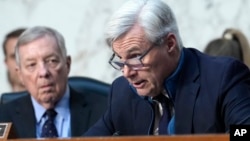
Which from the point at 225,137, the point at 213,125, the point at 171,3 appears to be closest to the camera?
the point at 225,137

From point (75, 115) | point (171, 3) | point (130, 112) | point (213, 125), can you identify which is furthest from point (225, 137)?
point (171, 3)

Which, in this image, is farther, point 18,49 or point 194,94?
point 18,49

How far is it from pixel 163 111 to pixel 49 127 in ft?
3.06

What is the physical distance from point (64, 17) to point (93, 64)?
0.96 feet

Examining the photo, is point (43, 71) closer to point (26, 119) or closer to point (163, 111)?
point (26, 119)

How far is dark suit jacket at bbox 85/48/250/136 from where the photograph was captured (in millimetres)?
2365

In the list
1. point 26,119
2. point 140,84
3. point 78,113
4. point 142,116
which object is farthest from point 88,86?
point 140,84

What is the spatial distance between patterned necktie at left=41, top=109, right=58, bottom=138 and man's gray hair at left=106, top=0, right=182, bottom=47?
97 centimetres

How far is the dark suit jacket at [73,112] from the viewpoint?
334cm

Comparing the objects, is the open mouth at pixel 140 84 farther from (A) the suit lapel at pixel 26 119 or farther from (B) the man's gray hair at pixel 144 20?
(A) the suit lapel at pixel 26 119

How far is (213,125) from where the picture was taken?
7.79 feet

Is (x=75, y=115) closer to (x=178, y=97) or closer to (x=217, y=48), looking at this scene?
(x=217, y=48)

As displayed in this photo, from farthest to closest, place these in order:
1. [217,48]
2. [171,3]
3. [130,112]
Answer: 1. [171,3]
2. [217,48]
3. [130,112]

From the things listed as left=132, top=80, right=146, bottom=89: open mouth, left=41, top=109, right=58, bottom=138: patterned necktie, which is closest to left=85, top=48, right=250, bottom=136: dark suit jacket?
left=132, top=80, right=146, bottom=89: open mouth
